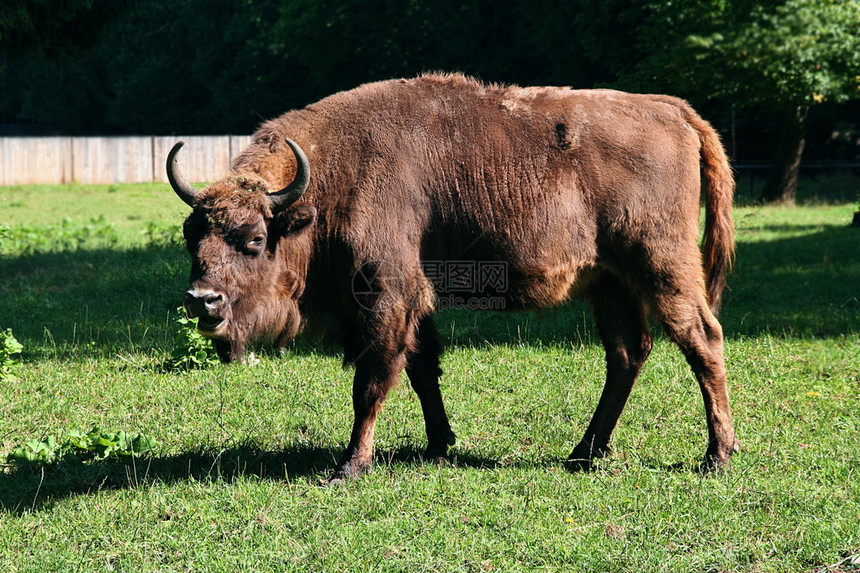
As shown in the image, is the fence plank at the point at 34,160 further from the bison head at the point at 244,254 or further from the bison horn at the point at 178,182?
the bison head at the point at 244,254

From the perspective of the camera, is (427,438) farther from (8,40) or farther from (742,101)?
(742,101)

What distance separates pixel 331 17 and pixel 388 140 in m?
33.0

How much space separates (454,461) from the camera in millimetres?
6297

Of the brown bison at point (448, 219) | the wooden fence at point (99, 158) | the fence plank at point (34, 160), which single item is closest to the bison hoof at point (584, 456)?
the brown bison at point (448, 219)

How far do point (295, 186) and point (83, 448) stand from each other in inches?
93.5

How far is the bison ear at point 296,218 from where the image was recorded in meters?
5.85

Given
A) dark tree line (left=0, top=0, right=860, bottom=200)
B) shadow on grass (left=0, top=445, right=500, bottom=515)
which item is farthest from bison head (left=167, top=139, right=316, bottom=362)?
dark tree line (left=0, top=0, right=860, bottom=200)

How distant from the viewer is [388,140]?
6113 millimetres

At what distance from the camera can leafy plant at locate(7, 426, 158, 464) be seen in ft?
20.0

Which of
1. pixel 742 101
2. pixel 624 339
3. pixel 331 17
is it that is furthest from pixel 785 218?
pixel 331 17

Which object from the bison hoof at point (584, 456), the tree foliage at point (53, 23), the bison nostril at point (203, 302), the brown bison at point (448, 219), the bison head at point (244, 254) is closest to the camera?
the bison nostril at point (203, 302)

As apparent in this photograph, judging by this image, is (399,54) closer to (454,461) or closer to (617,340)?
(617,340)

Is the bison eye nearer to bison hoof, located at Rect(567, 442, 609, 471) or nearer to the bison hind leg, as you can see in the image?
the bison hind leg

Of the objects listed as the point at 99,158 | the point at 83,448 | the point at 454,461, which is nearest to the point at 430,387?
the point at 454,461
